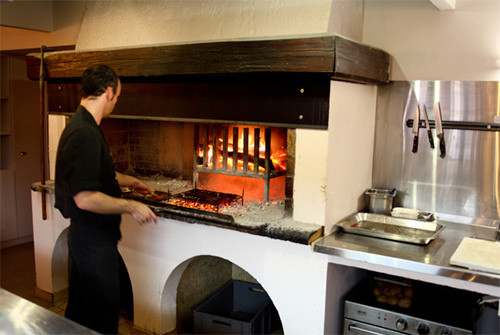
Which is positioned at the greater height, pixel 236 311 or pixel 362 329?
pixel 362 329

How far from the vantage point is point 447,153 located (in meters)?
3.20

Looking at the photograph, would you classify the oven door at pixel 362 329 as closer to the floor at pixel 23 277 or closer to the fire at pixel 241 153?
the fire at pixel 241 153

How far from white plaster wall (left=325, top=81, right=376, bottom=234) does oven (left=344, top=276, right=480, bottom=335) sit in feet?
1.81

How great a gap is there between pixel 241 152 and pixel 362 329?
1.58 metres

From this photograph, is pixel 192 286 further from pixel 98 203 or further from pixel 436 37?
pixel 436 37

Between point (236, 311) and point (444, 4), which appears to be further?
point (236, 311)

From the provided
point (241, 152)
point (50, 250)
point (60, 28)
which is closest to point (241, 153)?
point (241, 152)

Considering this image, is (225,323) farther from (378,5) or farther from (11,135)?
Answer: (11,135)

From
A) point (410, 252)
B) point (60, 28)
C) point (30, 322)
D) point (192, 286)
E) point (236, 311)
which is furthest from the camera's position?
point (60, 28)

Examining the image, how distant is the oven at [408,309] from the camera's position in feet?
8.78

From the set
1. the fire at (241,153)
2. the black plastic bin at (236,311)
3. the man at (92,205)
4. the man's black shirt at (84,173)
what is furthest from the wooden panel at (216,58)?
the black plastic bin at (236,311)

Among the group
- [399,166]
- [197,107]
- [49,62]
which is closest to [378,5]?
[399,166]

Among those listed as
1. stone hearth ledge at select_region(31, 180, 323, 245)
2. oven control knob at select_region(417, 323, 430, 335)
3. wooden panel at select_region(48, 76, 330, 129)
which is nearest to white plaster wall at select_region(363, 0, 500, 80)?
wooden panel at select_region(48, 76, 330, 129)

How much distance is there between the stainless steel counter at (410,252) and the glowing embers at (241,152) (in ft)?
2.60
